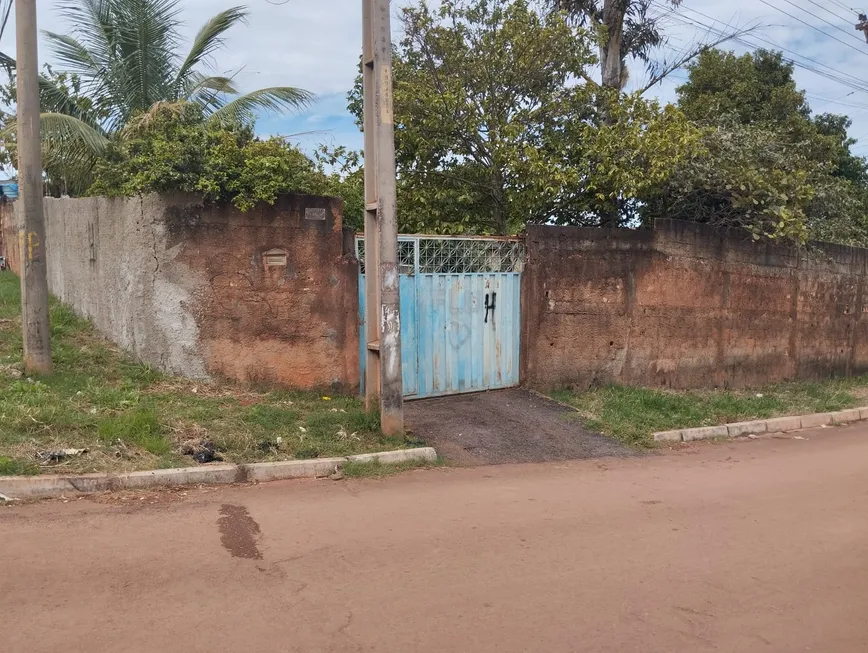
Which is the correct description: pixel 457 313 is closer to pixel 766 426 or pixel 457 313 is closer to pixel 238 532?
pixel 766 426

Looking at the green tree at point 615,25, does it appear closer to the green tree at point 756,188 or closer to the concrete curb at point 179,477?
the green tree at point 756,188

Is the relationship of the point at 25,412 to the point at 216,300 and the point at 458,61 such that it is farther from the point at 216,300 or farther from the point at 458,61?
the point at 458,61

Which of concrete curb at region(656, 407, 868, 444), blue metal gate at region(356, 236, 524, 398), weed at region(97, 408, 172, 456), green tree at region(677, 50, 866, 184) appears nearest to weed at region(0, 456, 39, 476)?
weed at region(97, 408, 172, 456)

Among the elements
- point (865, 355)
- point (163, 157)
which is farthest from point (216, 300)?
point (865, 355)

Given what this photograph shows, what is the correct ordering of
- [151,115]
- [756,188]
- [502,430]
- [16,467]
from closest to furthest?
[16,467] → [502,430] → [151,115] → [756,188]

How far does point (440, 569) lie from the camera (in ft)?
13.8

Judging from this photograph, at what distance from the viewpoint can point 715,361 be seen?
11.3m

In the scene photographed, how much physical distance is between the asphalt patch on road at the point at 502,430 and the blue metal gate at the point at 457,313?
300 mm

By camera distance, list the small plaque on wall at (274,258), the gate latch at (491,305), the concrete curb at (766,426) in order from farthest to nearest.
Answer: the gate latch at (491,305) → the concrete curb at (766,426) → the small plaque on wall at (274,258)

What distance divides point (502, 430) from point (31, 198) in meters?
5.52

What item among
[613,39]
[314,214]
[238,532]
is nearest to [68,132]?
[314,214]

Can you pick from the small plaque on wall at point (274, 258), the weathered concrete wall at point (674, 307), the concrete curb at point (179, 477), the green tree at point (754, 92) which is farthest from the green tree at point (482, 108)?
the green tree at point (754, 92)

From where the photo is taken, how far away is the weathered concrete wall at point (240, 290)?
25.4ft

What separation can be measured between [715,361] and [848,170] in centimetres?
1282
